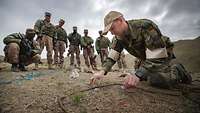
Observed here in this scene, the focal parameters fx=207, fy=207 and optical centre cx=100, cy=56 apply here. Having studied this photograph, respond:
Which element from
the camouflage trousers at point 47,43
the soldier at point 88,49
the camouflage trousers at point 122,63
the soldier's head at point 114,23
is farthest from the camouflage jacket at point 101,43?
the soldier's head at point 114,23

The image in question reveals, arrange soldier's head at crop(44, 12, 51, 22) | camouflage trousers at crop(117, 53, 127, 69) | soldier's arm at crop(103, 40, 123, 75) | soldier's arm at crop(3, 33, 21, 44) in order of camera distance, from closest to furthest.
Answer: soldier's arm at crop(103, 40, 123, 75) → soldier's arm at crop(3, 33, 21, 44) → soldier's head at crop(44, 12, 51, 22) → camouflage trousers at crop(117, 53, 127, 69)

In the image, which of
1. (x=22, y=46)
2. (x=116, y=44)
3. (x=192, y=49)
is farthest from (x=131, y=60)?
(x=116, y=44)

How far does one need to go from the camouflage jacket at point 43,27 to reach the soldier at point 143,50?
18.8ft

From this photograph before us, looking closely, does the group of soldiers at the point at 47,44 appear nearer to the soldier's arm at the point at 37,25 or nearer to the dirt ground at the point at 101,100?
the soldier's arm at the point at 37,25

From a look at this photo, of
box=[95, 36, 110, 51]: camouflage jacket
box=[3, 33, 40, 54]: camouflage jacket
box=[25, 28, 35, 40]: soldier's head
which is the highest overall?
box=[95, 36, 110, 51]: camouflage jacket

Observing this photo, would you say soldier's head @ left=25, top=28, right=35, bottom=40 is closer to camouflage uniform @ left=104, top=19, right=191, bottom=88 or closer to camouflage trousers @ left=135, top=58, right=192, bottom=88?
camouflage uniform @ left=104, top=19, right=191, bottom=88

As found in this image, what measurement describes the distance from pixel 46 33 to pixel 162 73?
6565 mm

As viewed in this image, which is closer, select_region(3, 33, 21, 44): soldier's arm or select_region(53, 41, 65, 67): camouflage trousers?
select_region(3, 33, 21, 44): soldier's arm

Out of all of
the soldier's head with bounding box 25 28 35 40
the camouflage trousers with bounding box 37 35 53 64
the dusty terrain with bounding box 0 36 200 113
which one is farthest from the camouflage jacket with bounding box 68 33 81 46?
the dusty terrain with bounding box 0 36 200 113

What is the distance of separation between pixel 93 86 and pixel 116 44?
91 centimetres

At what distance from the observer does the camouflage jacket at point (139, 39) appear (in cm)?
317

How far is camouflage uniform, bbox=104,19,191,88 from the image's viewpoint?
10.1 ft

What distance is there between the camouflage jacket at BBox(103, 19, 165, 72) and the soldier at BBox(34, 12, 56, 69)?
547 cm

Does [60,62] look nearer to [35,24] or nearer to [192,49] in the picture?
[35,24]
